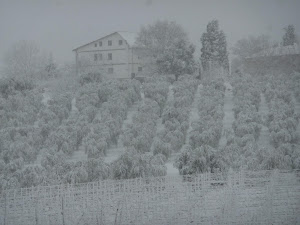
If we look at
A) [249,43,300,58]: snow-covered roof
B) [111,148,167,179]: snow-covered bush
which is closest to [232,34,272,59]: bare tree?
[249,43,300,58]: snow-covered roof

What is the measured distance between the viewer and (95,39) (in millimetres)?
27281

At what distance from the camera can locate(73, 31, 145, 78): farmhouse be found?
26.6 meters

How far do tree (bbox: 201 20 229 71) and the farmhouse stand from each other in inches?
186

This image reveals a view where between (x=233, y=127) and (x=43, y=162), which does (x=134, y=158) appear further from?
(x=233, y=127)

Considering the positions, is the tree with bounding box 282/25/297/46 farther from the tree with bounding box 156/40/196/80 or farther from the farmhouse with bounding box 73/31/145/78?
the farmhouse with bounding box 73/31/145/78

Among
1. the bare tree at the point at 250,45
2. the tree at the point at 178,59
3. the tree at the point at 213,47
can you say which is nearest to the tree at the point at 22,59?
the tree at the point at 178,59

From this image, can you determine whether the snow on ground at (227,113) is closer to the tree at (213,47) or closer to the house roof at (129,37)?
the tree at (213,47)

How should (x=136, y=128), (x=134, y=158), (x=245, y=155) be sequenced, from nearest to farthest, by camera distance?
(x=134, y=158) < (x=245, y=155) < (x=136, y=128)

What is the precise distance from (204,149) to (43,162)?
13.2 feet

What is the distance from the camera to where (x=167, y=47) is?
2448cm

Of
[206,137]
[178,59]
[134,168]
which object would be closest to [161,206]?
[134,168]

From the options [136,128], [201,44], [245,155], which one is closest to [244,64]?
[201,44]

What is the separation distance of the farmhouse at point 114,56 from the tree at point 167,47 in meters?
0.92

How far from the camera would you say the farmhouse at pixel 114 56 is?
1048 inches
